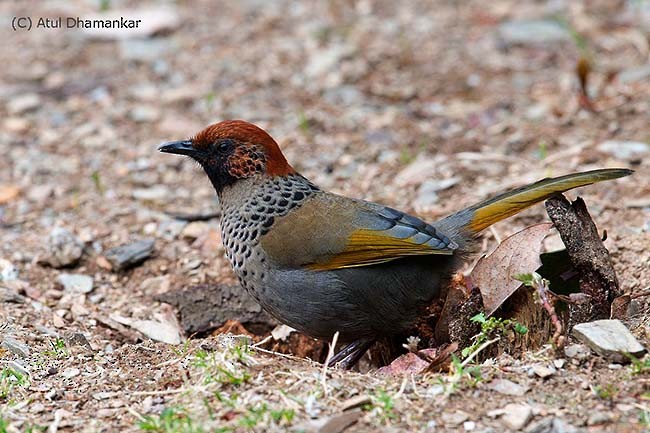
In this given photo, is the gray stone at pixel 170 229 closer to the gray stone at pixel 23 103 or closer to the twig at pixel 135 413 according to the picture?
the gray stone at pixel 23 103

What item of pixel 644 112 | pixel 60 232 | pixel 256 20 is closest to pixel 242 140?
pixel 60 232

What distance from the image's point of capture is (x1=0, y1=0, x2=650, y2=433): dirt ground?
3781 millimetres

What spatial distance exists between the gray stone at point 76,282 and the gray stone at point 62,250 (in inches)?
4.8

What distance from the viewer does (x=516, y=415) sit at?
11.8 ft

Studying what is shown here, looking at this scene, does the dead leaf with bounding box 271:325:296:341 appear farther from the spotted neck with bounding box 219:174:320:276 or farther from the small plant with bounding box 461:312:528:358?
the small plant with bounding box 461:312:528:358

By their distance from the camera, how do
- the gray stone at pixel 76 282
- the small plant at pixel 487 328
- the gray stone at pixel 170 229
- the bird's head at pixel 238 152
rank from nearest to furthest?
the small plant at pixel 487 328, the bird's head at pixel 238 152, the gray stone at pixel 76 282, the gray stone at pixel 170 229

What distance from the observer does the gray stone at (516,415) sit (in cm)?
356

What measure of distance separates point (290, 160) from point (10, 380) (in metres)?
3.45

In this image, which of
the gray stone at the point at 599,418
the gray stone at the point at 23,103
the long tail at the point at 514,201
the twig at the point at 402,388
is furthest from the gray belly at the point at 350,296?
the gray stone at the point at 23,103

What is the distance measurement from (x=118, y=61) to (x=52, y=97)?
29.1 inches

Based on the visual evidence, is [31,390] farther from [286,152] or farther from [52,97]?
[52,97]

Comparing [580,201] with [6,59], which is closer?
[580,201]

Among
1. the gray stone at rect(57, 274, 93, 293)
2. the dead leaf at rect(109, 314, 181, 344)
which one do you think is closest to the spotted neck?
the dead leaf at rect(109, 314, 181, 344)

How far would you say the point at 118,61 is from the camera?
8680 millimetres
